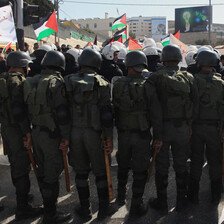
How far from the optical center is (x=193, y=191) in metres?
3.82

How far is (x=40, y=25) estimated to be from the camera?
29.3ft

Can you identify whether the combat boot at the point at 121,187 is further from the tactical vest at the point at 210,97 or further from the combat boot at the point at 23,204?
the tactical vest at the point at 210,97

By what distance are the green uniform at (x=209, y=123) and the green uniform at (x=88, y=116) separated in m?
1.24

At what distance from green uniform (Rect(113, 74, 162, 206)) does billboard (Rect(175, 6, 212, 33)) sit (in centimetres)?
5462

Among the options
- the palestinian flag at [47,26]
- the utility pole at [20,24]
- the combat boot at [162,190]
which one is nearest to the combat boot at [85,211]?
the combat boot at [162,190]

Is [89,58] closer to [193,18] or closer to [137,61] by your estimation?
[137,61]

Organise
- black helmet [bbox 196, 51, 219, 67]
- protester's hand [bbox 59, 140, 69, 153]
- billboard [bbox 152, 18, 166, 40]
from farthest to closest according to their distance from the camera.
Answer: billboard [bbox 152, 18, 166, 40] → black helmet [bbox 196, 51, 219, 67] → protester's hand [bbox 59, 140, 69, 153]

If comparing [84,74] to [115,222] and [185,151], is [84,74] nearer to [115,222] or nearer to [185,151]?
[185,151]

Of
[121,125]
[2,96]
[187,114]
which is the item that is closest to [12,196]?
[2,96]

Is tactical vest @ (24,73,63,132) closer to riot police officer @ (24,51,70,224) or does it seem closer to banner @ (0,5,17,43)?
riot police officer @ (24,51,70,224)

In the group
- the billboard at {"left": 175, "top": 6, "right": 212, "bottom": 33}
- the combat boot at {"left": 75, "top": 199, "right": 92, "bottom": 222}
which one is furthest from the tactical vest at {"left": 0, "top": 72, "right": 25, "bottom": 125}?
the billboard at {"left": 175, "top": 6, "right": 212, "bottom": 33}

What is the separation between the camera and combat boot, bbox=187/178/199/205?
150 inches

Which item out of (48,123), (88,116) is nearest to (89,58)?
(88,116)

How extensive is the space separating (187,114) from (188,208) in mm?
1282
